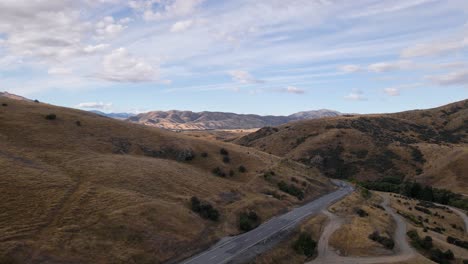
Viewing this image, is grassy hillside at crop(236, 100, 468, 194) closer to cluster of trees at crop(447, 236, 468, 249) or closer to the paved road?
cluster of trees at crop(447, 236, 468, 249)

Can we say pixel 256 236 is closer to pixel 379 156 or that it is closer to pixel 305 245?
pixel 305 245

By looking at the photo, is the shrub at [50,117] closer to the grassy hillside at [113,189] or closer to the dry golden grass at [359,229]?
the grassy hillside at [113,189]

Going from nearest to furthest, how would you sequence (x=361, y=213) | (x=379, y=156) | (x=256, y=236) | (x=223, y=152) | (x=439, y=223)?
(x=256, y=236)
(x=361, y=213)
(x=439, y=223)
(x=223, y=152)
(x=379, y=156)

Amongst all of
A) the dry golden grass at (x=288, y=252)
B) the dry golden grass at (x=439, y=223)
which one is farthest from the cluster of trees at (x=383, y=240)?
the dry golden grass at (x=439, y=223)

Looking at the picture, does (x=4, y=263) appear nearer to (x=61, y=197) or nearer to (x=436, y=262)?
(x=61, y=197)

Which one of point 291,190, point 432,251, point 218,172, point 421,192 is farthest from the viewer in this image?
point 421,192

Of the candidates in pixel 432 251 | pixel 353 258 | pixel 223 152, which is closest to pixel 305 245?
pixel 353 258
